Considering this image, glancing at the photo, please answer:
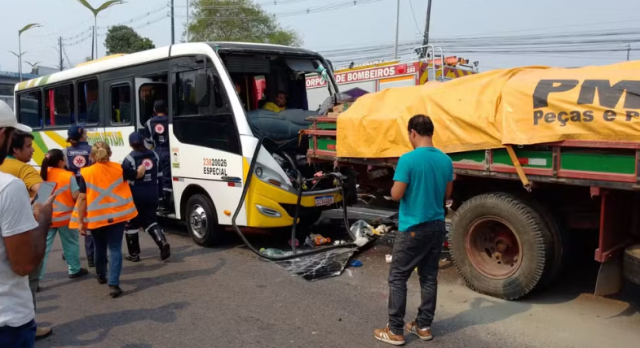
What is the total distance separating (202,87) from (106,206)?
7.55 ft

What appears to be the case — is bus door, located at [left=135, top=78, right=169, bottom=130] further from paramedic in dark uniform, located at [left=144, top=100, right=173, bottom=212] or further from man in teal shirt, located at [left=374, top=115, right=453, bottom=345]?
man in teal shirt, located at [left=374, top=115, right=453, bottom=345]

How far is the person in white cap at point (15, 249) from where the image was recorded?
2.21m

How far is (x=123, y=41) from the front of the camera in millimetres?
40938

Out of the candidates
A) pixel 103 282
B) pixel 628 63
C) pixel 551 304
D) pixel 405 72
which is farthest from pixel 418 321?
pixel 405 72

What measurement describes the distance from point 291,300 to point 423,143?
216 cm

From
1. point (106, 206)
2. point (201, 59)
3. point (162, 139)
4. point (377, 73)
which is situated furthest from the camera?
point (377, 73)

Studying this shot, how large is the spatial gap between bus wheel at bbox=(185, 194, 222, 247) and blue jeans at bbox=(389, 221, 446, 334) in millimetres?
3701

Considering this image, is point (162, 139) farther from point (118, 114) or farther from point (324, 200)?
point (324, 200)

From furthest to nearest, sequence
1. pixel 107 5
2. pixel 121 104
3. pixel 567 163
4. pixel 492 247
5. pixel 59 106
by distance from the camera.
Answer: pixel 107 5, pixel 59 106, pixel 121 104, pixel 492 247, pixel 567 163

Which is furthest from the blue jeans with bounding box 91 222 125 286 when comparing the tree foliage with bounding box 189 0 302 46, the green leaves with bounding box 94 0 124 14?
the tree foliage with bounding box 189 0 302 46

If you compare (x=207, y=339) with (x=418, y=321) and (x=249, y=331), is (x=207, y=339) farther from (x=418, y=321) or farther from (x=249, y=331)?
(x=418, y=321)

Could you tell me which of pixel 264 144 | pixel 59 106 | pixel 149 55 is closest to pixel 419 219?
pixel 264 144

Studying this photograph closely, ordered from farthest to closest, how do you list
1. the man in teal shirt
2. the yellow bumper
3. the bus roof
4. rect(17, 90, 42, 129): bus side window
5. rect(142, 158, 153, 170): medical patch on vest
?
rect(17, 90, 42, 129): bus side window
the bus roof
the yellow bumper
rect(142, 158, 153, 170): medical patch on vest
the man in teal shirt

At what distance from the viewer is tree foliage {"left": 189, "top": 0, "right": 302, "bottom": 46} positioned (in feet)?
111
